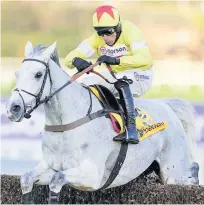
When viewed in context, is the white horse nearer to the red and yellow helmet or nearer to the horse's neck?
the horse's neck

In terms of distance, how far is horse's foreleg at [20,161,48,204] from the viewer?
7.52 metres

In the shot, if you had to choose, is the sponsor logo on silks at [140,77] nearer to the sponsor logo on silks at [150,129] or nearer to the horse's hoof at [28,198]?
the sponsor logo on silks at [150,129]

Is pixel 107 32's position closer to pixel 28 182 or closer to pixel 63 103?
pixel 63 103

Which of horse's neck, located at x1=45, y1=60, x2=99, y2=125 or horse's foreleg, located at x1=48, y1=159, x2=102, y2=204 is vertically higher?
horse's neck, located at x1=45, y1=60, x2=99, y2=125

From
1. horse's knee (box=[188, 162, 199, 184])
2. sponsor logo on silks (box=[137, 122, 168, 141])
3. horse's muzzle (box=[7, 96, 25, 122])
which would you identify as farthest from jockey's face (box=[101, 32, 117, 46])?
horse's knee (box=[188, 162, 199, 184])

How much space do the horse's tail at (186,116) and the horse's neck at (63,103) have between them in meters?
1.81

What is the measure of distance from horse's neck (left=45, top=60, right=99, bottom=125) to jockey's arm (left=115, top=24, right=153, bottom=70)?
1.71 feet

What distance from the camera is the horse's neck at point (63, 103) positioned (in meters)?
7.36

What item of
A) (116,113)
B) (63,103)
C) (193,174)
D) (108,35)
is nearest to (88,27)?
(193,174)

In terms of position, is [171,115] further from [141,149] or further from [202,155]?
[202,155]

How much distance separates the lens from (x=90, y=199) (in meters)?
8.45

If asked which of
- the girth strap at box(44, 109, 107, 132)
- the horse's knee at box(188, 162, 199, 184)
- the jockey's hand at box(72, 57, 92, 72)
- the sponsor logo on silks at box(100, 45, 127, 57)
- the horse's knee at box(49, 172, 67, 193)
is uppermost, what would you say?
the sponsor logo on silks at box(100, 45, 127, 57)

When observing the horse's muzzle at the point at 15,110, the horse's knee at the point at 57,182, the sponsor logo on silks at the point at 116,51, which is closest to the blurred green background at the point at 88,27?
the sponsor logo on silks at the point at 116,51

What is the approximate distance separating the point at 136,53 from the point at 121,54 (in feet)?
0.86
